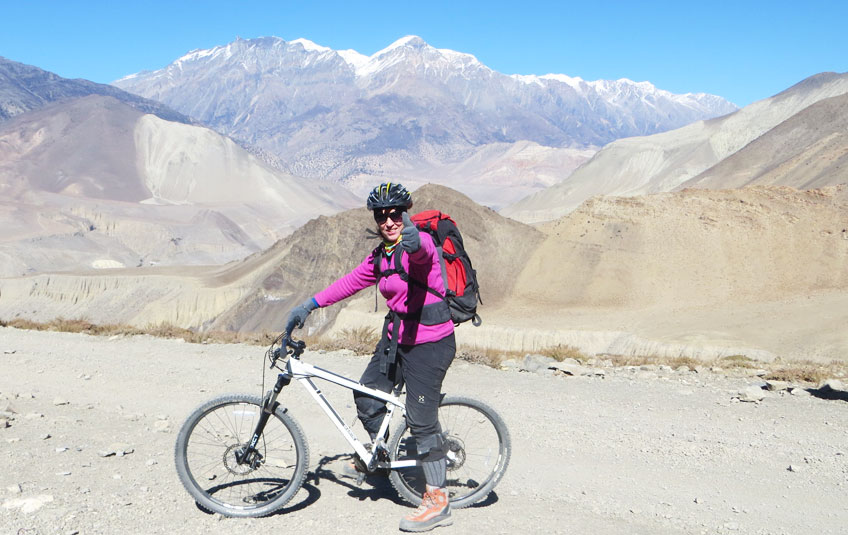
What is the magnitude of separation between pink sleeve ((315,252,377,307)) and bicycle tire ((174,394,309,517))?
2.49 ft

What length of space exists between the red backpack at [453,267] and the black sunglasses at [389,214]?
0.34 feet

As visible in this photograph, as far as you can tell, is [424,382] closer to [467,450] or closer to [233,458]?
[467,450]

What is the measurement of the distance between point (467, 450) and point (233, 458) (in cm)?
155

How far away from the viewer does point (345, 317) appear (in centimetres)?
3041

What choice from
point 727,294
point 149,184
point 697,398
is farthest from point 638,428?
point 149,184

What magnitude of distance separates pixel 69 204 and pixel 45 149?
43.8 metres

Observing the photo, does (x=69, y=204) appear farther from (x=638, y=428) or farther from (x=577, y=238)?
(x=638, y=428)

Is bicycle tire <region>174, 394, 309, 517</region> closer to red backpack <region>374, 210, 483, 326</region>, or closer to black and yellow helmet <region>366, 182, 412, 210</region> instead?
red backpack <region>374, 210, 483, 326</region>

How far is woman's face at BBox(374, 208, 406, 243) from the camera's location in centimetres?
423

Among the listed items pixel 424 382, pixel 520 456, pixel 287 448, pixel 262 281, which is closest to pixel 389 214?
pixel 424 382

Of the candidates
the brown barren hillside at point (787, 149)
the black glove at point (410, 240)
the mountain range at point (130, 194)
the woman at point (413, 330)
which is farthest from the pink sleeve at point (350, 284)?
the mountain range at point (130, 194)

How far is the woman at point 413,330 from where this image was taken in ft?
13.7

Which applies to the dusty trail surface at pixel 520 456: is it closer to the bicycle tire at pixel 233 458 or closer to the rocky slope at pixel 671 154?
the bicycle tire at pixel 233 458

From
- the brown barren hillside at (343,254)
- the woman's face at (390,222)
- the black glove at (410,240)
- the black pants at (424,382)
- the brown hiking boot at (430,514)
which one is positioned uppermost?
the brown barren hillside at (343,254)
